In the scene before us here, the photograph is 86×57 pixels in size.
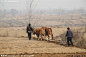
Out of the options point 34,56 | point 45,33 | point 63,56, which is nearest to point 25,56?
point 34,56

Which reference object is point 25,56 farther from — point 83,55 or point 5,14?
point 5,14

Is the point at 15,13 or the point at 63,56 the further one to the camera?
the point at 15,13

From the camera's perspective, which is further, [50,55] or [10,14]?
[10,14]

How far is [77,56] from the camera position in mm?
10539

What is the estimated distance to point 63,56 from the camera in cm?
1052

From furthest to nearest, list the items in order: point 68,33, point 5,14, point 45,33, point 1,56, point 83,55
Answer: point 5,14 → point 45,33 → point 68,33 → point 83,55 → point 1,56

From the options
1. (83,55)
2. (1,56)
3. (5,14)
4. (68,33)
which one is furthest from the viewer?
(5,14)

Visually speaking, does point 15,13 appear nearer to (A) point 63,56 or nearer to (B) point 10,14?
(B) point 10,14

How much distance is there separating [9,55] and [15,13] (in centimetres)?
15968

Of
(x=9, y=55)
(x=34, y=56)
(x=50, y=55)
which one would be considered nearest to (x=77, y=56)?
(x=50, y=55)

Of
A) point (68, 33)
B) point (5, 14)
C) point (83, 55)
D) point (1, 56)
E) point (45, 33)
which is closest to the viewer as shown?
point (1, 56)

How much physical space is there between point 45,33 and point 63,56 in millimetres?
10173

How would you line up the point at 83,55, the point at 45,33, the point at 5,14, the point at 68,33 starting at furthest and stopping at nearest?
the point at 5,14
the point at 45,33
the point at 68,33
the point at 83,55

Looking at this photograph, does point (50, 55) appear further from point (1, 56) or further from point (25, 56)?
point (1, 56)
